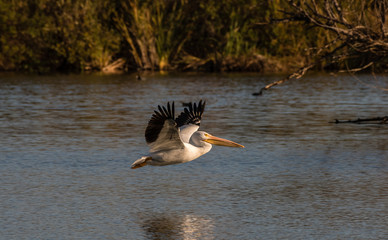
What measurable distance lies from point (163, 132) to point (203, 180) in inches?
63.7

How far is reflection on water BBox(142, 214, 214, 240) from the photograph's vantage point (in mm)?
7254

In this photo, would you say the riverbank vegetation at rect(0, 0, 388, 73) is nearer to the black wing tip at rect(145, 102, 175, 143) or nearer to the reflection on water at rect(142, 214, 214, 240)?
the black wing tip at rect(145, 102, 175, 143)

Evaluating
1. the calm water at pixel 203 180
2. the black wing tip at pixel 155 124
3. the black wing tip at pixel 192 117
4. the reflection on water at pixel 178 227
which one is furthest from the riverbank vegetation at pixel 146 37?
the reflection on water at pixel 178 227

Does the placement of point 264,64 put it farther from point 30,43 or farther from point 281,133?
point 281,133

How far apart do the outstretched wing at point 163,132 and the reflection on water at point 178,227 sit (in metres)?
1.07

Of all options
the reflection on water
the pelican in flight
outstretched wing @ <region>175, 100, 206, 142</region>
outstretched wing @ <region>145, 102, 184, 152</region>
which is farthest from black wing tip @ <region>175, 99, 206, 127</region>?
the reflection on water

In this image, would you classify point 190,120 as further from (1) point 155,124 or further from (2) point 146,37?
(2) point 146,37

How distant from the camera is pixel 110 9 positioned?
2010 inches

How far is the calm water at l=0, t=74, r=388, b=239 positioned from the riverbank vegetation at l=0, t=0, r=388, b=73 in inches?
1050

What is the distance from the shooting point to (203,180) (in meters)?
10.2

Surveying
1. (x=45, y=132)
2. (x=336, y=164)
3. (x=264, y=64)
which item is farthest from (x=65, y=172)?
(x=264, y=64)

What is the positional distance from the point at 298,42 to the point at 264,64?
2.67 metres

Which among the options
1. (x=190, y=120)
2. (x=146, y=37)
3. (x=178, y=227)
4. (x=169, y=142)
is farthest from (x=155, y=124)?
Answer: (x=146, y=37)

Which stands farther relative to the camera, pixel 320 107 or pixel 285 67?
pixel 285 67
